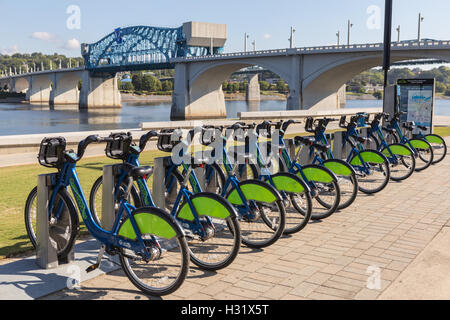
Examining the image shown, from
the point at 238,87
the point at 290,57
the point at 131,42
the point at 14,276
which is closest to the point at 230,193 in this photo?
the point at 14,276

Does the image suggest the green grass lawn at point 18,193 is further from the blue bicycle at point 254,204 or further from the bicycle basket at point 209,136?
the bicycle basket at point 209,136

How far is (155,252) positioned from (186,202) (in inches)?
33.3

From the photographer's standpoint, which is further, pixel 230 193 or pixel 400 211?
pixel 400 211

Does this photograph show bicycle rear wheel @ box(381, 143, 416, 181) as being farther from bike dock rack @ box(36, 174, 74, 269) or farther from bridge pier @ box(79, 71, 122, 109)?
bridge pier @ box(79, 71, 122, 109)

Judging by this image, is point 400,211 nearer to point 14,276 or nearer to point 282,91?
point 14,276

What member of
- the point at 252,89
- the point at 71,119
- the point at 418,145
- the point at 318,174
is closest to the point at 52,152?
the point at 318,174

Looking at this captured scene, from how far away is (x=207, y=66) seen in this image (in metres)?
62.9

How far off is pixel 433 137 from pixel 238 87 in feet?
416

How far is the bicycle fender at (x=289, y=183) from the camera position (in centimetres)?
561

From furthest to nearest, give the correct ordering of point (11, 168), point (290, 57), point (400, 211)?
point (290, 57), point (11, 168), point (400, 211)

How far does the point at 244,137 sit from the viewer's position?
6.36 meters

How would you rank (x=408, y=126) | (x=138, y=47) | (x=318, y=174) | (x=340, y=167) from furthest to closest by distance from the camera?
(x=138, y=47)
(x=408, y=126)
(x=340, y=167)
(x=318, y=174)

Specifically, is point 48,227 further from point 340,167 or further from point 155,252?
point 340,167

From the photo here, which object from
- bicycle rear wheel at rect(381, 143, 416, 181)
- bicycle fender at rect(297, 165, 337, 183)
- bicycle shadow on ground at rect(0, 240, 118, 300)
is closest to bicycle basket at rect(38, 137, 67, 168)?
bicycle shadow on ground at rect(0, 240, 118, 300)
